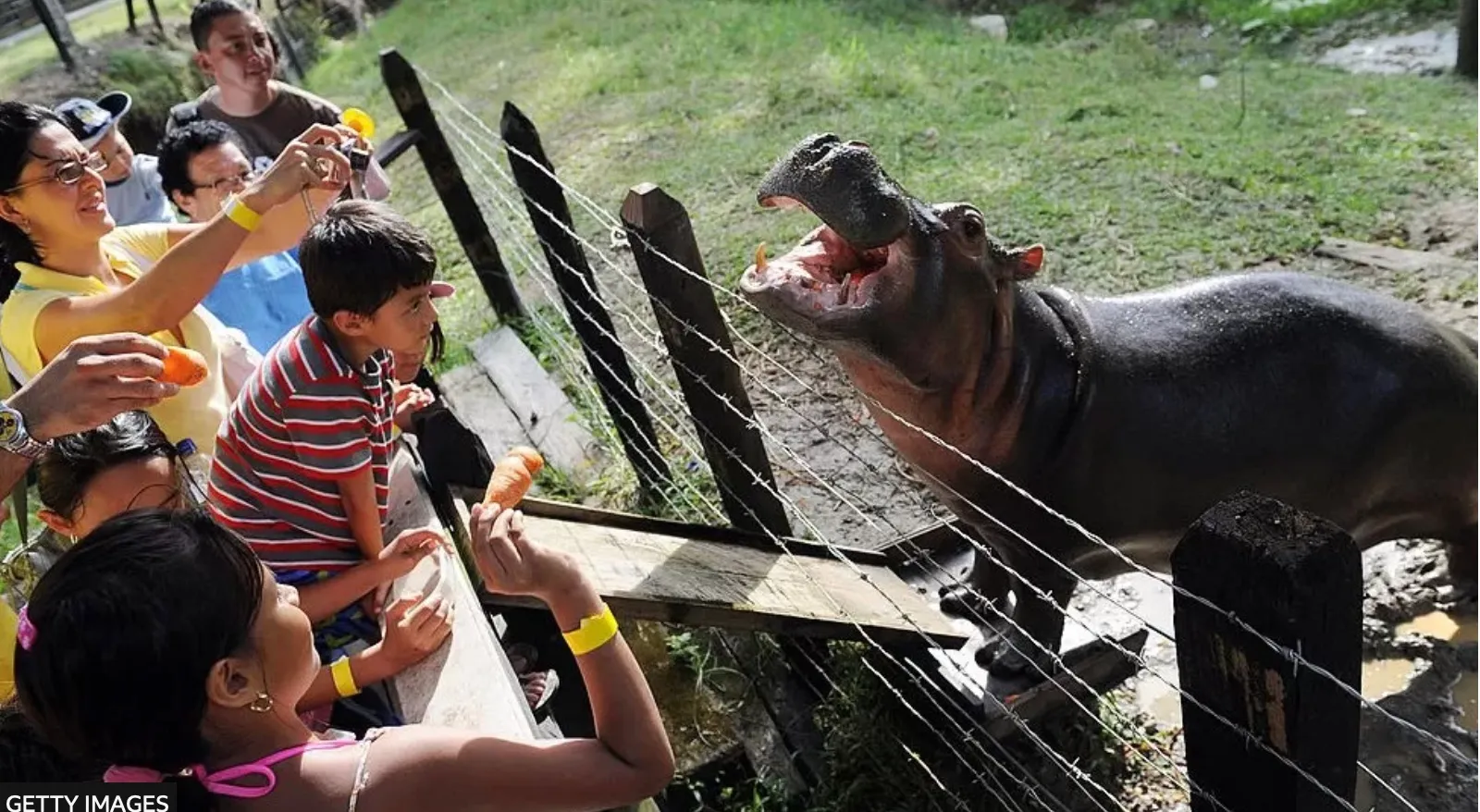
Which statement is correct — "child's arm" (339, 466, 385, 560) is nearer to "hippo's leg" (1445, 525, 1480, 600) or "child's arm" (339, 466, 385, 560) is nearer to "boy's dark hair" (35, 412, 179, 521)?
"boy's dark hair" (35, 412, 179, 521)

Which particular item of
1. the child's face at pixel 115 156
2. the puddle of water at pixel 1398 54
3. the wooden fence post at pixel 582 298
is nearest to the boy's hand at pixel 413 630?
the wooden fence post at pixel 582 298

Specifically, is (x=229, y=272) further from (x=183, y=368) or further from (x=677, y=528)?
(x=677, y=528)

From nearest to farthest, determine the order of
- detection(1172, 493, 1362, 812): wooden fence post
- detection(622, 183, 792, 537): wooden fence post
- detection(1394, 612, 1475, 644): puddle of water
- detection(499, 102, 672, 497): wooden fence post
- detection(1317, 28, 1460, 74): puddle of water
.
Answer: detection(1172, 493, 1362, 812): wooden fence post, detection(622, 183, 792, 537): wooden fence post, detection(1394, 612, 1475, 644): puddle of water, detection(499, 102, 672, 497): wooden fence post, detection(1317, 28, 1460, 74): puddle of water

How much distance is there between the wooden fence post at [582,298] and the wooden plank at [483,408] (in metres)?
0.73

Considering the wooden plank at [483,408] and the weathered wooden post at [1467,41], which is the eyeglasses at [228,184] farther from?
the weathered wooden post at [1467,41]

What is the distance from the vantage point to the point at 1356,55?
30.2 ft

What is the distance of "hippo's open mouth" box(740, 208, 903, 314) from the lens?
2.58 m

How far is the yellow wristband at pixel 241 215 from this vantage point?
255 cm

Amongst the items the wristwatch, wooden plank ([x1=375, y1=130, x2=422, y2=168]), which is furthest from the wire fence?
the wristwatch

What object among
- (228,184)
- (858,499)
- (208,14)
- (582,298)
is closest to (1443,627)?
(858,499)

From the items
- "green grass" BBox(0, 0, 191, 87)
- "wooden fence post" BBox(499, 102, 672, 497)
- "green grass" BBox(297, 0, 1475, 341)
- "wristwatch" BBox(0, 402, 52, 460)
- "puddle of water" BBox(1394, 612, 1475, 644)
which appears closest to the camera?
"wristwatch" BBox(0, 402, 52, 460)

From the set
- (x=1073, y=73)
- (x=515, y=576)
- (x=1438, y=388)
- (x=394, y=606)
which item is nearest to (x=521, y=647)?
(x=394, y=606)

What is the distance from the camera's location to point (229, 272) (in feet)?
12.0

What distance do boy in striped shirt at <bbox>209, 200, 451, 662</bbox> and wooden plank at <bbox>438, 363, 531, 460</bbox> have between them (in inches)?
88.6
